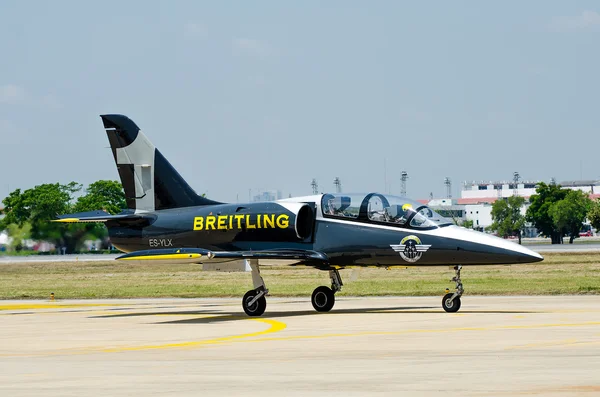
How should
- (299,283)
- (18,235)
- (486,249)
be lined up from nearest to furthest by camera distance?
(486,249), (299,283), (18,235)

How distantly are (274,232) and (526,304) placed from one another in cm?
705

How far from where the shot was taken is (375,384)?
41.4 feet

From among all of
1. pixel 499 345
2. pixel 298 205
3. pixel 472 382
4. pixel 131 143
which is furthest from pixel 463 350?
pixel 131 143

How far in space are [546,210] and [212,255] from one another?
15603 centimetres

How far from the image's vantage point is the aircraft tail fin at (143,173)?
29984 mm

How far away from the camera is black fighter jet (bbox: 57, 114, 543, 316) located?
999 inches

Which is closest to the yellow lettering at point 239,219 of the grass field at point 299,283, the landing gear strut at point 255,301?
the landing gear strut at point 255,301

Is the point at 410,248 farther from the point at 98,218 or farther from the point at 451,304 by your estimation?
the point at 98,218

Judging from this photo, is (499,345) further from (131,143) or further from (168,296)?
(168,296)

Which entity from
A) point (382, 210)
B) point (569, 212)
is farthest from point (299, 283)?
point (569, 212)

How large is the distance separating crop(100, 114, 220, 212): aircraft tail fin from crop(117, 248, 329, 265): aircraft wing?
13.5 feet

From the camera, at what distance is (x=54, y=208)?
302ft

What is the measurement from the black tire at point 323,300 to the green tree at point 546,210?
14817cm

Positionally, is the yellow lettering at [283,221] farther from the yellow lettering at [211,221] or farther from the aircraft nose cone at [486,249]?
the aircraft nose cone at [486,249]
